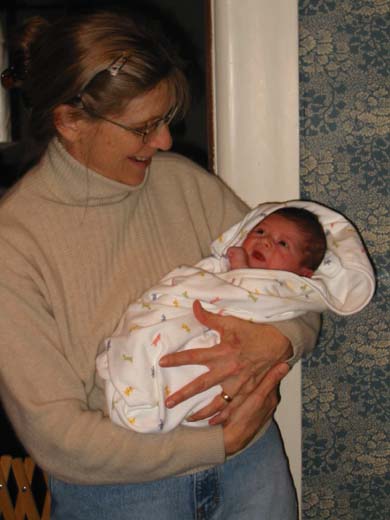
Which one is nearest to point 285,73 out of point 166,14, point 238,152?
point 238,152

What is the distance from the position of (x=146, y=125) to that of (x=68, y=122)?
156 millimetres

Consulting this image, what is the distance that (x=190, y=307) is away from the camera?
51.1 inches

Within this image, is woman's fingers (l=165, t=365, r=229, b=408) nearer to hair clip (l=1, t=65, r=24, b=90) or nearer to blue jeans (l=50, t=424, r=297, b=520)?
blue jeans (l=50, t=424, r=297, b=520)

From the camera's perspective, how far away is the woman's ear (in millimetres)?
1271

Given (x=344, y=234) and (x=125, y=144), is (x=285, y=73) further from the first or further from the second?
(x=125, y=144)

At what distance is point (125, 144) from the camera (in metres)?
1.29

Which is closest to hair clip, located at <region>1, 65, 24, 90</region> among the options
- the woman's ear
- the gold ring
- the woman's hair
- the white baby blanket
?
the woman's hair

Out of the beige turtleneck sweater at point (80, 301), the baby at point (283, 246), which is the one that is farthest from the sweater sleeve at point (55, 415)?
the baby at point (283, 246)

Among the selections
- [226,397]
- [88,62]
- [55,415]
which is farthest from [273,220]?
[55,415]

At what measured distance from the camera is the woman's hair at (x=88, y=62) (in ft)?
3.99

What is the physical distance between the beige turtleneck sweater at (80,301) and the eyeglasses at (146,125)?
0.39ft

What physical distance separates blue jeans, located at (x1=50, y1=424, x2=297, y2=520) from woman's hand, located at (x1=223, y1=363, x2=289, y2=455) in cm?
9

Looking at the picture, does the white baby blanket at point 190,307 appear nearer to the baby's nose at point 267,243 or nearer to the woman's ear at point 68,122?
the baby's nose at point 267,243

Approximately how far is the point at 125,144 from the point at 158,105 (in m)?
0.10
